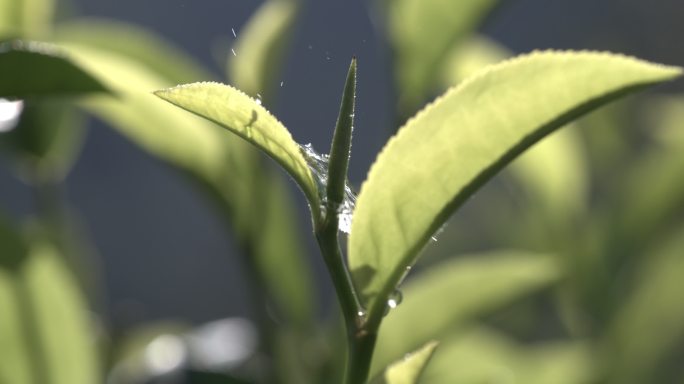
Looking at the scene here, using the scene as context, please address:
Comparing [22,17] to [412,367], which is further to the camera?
[22,17]

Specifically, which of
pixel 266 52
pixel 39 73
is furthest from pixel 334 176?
pixel 266 52

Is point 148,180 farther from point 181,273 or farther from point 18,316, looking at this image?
point 18,316

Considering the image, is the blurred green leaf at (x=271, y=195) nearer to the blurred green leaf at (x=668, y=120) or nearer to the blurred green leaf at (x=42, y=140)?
the blurred green leaf at (x=42, y=140)

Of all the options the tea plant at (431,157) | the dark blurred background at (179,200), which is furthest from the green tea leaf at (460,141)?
the dark blurred background at (179,200)

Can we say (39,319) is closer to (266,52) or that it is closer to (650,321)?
(266,52)

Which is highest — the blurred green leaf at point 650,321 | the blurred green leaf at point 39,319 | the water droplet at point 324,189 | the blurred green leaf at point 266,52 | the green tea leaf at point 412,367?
the blurred green leaf at point 266,52
